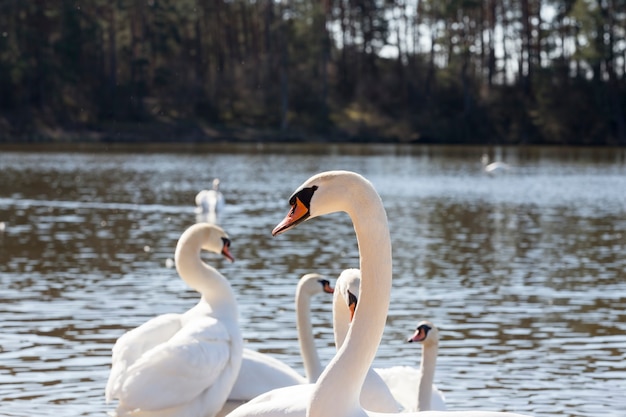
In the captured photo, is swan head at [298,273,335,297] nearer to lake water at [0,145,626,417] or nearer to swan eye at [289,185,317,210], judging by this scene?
lake water at [0,145,626,417]

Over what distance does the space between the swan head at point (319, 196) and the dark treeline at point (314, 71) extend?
69441 millimetres

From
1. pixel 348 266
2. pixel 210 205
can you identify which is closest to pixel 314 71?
pixel 210 205

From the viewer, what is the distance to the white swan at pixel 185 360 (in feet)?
24.5

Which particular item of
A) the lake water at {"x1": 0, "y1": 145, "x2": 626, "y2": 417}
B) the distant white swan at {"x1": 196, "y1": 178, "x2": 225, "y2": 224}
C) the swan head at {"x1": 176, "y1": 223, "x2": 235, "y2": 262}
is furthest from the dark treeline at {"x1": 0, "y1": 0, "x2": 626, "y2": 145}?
the swan head at {"x1": 176, "y1": 223, "x2": 235, "y2": 262}

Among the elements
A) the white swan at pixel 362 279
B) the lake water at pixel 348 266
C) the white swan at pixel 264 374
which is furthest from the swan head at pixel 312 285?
the white swan at pixel 362 279

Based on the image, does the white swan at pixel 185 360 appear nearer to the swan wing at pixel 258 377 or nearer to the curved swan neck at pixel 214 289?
the curved swan neck at pixel 214 289

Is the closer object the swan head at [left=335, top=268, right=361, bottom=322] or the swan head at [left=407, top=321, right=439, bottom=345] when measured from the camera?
the swan head at [left=335, top=268, right=361, bottom=322]

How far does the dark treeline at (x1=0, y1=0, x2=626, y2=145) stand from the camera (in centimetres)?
7562

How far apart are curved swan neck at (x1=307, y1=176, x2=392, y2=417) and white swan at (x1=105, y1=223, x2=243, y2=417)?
312cm

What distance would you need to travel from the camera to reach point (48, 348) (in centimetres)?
1068

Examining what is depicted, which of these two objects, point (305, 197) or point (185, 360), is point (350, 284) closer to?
point (185, 360)

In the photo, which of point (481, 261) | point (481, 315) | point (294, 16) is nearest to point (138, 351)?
point (481, 315)

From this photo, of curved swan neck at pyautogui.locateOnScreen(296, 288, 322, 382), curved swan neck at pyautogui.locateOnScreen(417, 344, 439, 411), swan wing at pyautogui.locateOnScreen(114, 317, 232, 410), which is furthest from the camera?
curved swan neck at pyautogui.locateOnScreen(296, 288, 322, 382)

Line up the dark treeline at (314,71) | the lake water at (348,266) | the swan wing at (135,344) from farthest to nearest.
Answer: the dark treeline at (314,71)
the lake water at (348,266)
the swan wing at (135,344)
